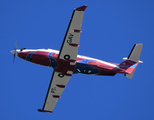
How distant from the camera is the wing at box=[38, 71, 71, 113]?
37875 millimetres

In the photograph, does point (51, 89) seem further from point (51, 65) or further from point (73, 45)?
point (73, 45)

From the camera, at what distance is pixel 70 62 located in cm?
3500

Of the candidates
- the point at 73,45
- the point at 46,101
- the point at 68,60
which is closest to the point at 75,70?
the point at 68,60

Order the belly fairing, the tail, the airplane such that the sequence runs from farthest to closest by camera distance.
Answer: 1. the tail
2. the belly fairing
3. the airplane

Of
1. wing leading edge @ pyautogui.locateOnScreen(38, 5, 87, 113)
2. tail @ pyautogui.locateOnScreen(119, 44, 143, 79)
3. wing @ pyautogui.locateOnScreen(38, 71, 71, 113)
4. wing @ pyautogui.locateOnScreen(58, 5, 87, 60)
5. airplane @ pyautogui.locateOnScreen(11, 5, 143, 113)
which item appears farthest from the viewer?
wing @ pyautogui.locateOnScreen(38, 71, 71, 113)

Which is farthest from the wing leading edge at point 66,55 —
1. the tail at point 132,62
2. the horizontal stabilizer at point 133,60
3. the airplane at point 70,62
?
the horizontal stabilizer at point 133,60

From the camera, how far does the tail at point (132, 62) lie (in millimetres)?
37344

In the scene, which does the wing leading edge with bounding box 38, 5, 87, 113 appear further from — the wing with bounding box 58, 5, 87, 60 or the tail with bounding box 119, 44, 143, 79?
the tail with bounding box 119, 44, 143, 79

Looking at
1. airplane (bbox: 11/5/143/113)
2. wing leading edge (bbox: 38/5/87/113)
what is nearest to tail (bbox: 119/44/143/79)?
airplane (bbox: 11/5/143/113)

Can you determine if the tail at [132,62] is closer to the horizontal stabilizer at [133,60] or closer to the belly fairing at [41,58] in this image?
the horizontal stabilizer at [133,60]

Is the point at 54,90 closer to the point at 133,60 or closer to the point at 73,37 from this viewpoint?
the point at 73,37

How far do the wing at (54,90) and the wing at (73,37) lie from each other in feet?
14.7

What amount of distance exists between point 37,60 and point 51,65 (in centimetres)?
213

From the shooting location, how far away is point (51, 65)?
35531 mm
